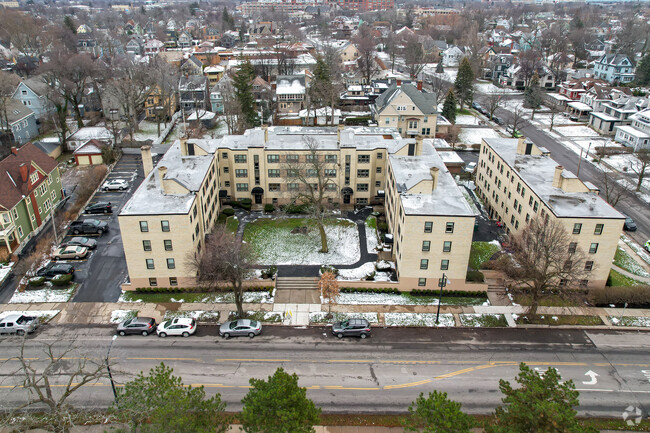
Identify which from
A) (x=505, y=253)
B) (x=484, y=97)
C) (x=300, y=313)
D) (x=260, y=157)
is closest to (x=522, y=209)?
(x=505, y=253)

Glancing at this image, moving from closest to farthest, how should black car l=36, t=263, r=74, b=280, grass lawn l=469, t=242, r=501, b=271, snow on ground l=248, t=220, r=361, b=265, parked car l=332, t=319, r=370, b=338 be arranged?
parked car l=332, t=319, r=370, b=338, black car l=36, t=263, r=74, b=280, grass lawn l=469, t=242, r=501, b=271, snow on ground l=248, t=220, r=361, b=265

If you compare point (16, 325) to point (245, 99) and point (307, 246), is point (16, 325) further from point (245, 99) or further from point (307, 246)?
point (245, 99)

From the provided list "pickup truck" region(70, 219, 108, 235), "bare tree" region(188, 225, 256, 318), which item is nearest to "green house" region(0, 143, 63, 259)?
"pickup truck" region(70, 219, 108, 235)

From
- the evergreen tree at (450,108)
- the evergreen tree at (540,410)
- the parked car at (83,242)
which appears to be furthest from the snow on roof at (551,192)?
the parked car at (83,242)

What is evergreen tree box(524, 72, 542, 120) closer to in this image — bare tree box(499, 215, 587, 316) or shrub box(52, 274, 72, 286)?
bare tree box(499, 215, 587, 316)

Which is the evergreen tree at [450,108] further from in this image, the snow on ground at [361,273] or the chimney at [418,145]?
the snow on ground at [361,273]

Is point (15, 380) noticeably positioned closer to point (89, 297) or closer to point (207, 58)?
point (89, 297)
